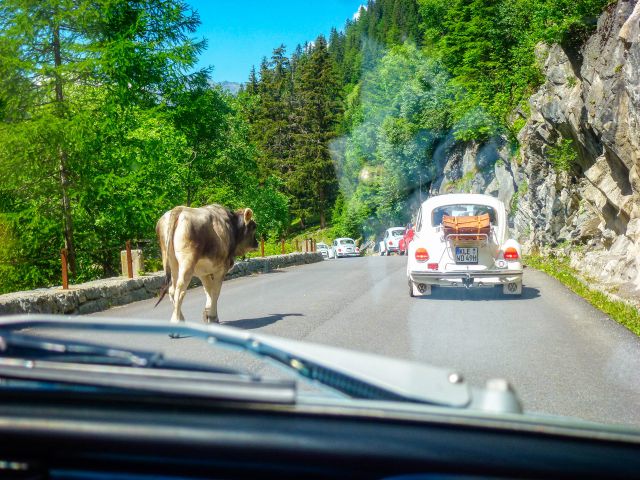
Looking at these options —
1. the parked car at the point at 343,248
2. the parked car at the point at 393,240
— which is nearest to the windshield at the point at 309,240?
the parked car at the point at 393,240

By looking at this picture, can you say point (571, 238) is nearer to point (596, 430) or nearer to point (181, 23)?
point (181, 23)

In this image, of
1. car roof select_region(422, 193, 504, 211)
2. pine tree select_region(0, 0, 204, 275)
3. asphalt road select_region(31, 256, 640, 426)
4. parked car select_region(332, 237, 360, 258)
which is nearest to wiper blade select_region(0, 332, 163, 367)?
asphalt road select_region(31, 256, 640, 426)

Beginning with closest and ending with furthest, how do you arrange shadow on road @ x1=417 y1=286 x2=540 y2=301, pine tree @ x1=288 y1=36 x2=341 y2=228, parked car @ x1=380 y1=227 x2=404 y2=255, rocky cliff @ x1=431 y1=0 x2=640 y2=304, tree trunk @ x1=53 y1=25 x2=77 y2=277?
shadow on road @ x1=417 y1=286 x2=540 y2=301 < rocky cliff @ x1=431 y1=0 x2=640 y2=304 < tree trunk @ x1=53 y1=25 x2=77 y2=277 < parked car @ x1=380 y1=227 x2=404 y2=255 < pine tree @ x1=288 y1=36 x2=341 y2=228

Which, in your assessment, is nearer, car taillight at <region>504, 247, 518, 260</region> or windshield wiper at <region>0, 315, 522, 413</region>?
windshield wiper at <region>0, 315, 522, 413</region>

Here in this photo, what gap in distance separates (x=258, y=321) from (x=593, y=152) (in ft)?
46.8

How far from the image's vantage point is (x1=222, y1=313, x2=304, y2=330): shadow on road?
33.7ft

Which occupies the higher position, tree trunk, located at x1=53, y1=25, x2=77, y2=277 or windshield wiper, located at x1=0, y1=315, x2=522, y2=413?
tree trunk, located at x1=53, y1=25, x2=77, y2=277

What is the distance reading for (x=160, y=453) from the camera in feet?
5.60

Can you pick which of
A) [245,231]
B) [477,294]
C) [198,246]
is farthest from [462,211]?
[198,246]

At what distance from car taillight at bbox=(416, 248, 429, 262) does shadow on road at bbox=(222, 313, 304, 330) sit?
330cm

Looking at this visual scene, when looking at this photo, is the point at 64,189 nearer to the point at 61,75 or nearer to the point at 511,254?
the point at 61,75

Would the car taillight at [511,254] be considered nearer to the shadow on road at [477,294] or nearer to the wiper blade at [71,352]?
the shadow on road at [477,294]

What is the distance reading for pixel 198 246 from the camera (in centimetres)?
991

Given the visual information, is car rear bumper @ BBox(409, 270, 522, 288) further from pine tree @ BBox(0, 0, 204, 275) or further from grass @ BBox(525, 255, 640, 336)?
pine tree @ BBox(0, 0, 204, 275)
